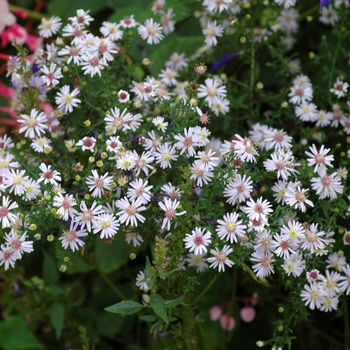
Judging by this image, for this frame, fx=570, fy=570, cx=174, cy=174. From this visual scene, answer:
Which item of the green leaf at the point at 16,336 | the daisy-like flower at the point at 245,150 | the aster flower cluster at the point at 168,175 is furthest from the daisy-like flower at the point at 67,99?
the green leaf at the point at 16,336

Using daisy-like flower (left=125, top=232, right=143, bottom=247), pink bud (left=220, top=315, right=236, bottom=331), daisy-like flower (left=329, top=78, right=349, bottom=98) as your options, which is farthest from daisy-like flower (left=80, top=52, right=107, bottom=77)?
pink bud (left=220, top=315, right=236, bottom=331)

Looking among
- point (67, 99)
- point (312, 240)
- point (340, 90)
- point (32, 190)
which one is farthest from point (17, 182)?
point (340, 90)

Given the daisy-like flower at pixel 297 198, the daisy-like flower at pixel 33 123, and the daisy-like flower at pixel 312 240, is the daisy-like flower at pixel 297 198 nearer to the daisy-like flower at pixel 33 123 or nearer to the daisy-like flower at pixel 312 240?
the daisy-like flower at pixel 312 240

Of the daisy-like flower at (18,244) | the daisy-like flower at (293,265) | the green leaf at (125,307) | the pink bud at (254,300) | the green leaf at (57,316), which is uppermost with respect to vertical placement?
the pink bud at (254,300)

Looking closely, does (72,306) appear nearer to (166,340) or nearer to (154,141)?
(166,340)

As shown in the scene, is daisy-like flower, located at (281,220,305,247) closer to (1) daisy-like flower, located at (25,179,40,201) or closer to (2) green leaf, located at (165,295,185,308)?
(2) green leaf, located at (165,295,185,308)

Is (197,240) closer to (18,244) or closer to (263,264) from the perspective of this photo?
(263,264)

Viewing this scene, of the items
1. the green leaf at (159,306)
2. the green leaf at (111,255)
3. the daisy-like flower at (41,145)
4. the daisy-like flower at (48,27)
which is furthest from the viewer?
the green leaf at (111,255)

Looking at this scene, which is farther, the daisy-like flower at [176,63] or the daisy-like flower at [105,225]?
the daisy-like flower at [176,63]

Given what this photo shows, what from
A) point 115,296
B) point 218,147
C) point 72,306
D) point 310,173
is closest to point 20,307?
point 72,306
